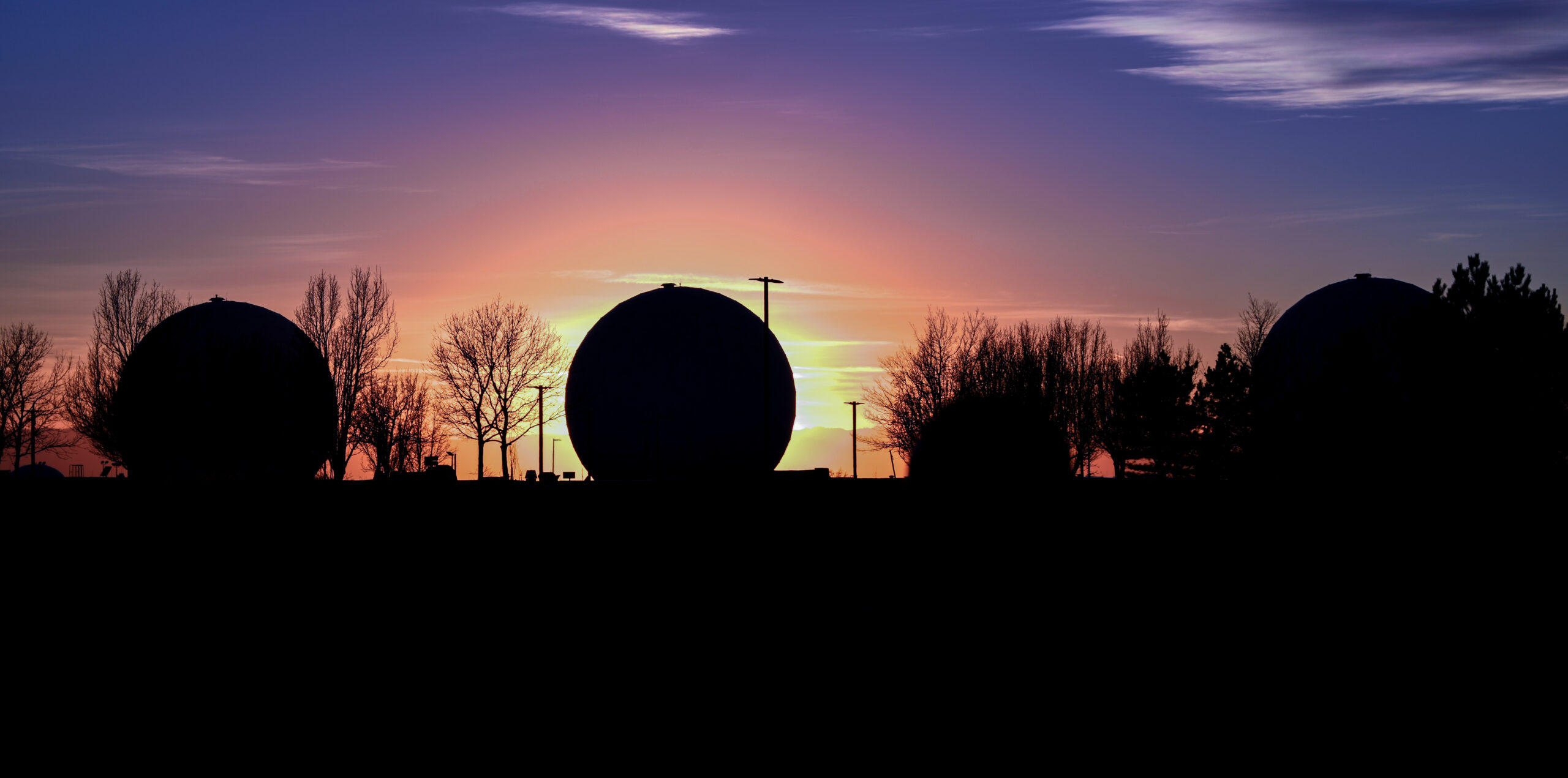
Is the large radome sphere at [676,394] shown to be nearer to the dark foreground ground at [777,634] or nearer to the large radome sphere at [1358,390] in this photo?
the large radome sphere at [1358,390]

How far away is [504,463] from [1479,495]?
39857 millimetres

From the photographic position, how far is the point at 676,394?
5644 cm

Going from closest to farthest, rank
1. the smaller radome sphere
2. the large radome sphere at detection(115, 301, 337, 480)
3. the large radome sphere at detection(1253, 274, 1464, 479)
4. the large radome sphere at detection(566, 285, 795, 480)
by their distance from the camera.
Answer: the smaller radome sphere
the large radome sphere at detection(1253, 274, 1464, 479)
the large radome sphere at detection(115, 301, 337, 480)
the large radome sphere at detection(566, 285, 795, 480)

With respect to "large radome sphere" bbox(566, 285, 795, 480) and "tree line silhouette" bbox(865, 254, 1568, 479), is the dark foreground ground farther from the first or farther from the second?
"large radome sphere" bbox(566, 285, 795, 480)

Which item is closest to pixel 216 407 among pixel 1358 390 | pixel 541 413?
pixel 541 413

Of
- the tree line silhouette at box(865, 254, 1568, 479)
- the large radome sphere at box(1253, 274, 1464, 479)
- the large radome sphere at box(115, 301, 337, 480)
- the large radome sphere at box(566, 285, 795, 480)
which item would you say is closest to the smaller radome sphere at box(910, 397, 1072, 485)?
the tree line silhouette at box(865, 254, 1568, 479)

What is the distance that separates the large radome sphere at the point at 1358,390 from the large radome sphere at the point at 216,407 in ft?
121

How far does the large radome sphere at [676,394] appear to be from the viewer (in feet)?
184

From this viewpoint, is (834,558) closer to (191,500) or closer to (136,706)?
(136,706)

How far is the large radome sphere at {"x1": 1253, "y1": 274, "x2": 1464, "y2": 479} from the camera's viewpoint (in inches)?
1527

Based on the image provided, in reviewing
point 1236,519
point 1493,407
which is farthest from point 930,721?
point 1493,407

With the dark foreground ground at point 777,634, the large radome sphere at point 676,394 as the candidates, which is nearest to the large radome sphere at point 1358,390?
the dark foreground ground at point 777,634

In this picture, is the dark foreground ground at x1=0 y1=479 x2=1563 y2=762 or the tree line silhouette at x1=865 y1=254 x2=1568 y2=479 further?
the tree line silhouette at x1=865 y1=254 x2=1568 y2=479

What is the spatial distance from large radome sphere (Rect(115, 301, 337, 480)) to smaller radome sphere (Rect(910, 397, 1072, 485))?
27.6 meters
